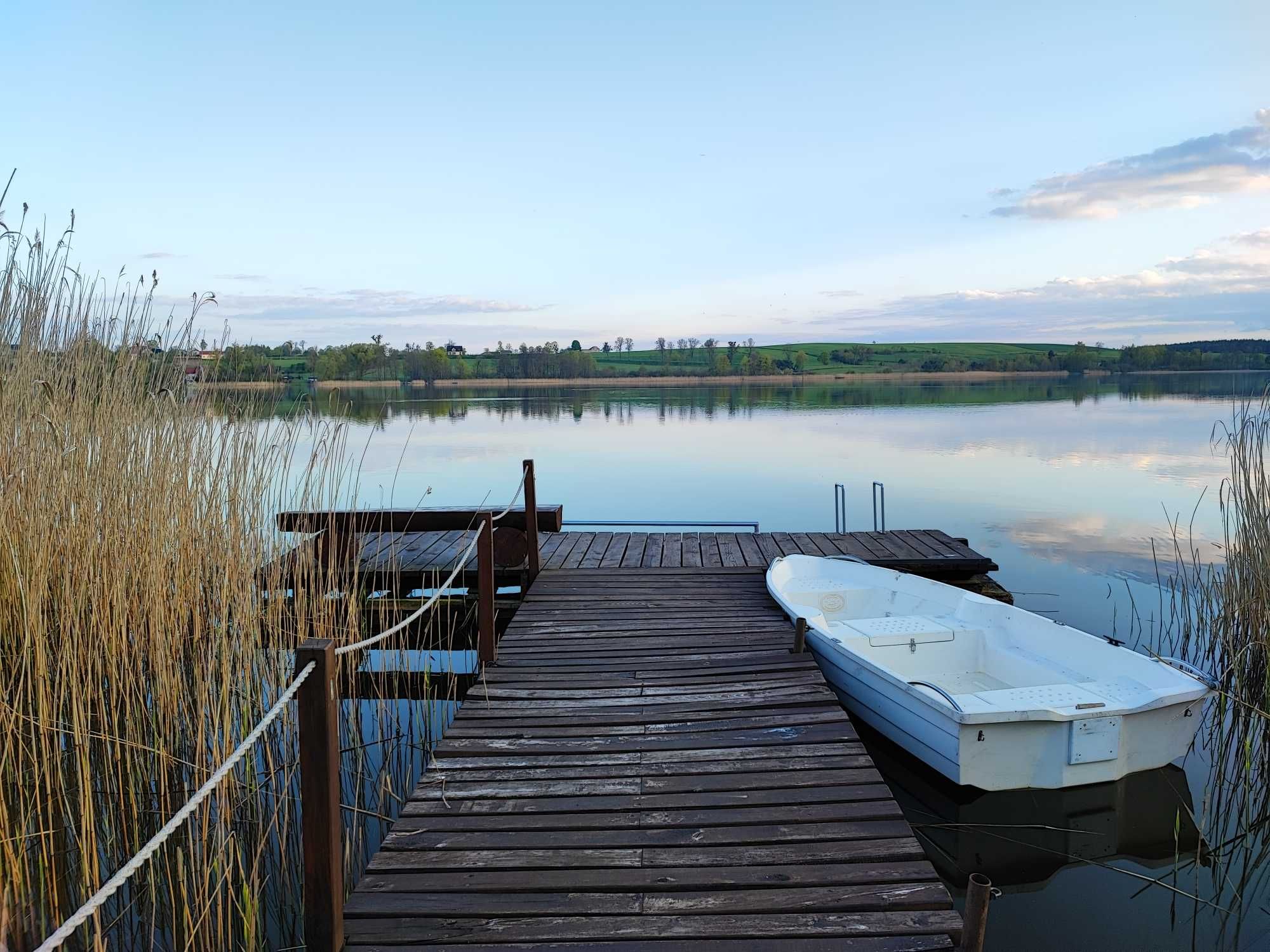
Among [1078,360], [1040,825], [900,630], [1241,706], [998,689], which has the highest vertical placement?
[1078,360]

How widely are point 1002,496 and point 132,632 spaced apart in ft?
52.2

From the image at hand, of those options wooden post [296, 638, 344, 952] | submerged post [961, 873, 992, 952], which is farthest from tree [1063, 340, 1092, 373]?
wooden post [296, 638, 344, 952]

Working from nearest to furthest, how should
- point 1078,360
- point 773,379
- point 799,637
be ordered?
point 799,637 < point 1078,360 < point 773,379

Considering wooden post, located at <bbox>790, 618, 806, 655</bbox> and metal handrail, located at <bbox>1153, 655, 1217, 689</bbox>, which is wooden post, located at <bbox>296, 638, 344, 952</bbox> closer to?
wooden post, located at <bbox>790, 618, 806, 655</bbox>

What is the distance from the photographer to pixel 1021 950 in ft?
10.1

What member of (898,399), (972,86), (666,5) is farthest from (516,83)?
(898,399)

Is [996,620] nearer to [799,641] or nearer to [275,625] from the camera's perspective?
[799,641]

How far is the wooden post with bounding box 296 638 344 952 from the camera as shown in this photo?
180 cm

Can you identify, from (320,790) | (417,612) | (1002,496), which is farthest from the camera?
(1002,496)

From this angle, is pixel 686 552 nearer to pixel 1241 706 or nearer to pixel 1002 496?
pixel 1241 706

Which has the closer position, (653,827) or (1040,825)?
(653,827)

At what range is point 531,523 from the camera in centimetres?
668

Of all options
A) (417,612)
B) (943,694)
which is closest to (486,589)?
(417,612)

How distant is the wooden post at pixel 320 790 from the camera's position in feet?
5.92
